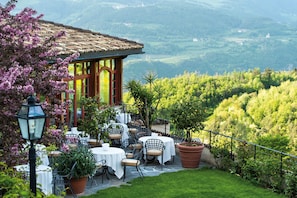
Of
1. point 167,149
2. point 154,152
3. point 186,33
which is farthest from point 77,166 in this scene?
point 186,33

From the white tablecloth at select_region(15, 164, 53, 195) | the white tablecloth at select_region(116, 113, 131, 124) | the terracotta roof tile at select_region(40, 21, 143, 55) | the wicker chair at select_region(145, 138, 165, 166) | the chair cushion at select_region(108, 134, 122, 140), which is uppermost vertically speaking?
the terracotta roof tile at select_region(40, 21, 143, 55)

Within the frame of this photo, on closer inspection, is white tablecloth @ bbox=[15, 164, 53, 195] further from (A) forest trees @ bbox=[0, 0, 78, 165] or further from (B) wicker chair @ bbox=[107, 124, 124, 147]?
(B) wicker chair @ bbox=[107, 124, 124, 147]

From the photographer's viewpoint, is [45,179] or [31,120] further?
[45,179]

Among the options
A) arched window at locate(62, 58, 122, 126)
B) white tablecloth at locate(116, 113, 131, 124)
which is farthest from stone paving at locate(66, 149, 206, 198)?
arched window at locate(62, 58, 122, 126)

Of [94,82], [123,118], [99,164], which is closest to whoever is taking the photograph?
[99,164]

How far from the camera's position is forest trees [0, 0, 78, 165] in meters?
7.08

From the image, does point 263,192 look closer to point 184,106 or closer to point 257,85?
point 184,106

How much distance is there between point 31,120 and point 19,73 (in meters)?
1.01

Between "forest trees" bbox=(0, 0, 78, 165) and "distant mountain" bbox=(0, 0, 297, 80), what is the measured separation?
270 feet

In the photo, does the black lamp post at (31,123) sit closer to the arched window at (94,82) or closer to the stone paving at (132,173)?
the stone paving at (132,173)

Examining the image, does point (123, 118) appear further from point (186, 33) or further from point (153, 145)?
point (186, 33)

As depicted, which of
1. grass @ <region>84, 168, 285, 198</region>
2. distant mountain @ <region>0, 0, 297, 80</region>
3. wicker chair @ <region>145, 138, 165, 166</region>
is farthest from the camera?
distant mountain @ <region>0, 0, 297, 80</region>

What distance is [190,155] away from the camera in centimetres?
1398

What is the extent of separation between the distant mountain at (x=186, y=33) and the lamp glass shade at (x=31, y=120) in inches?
3320
